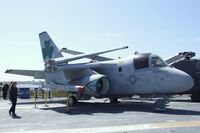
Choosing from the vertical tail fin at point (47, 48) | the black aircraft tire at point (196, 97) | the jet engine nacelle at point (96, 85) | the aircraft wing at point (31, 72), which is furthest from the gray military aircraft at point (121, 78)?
the black aircraft tire at point (196, 97)

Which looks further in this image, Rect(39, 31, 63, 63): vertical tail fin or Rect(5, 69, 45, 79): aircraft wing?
Rect(39, 31, 63, 63): vertical tail fin

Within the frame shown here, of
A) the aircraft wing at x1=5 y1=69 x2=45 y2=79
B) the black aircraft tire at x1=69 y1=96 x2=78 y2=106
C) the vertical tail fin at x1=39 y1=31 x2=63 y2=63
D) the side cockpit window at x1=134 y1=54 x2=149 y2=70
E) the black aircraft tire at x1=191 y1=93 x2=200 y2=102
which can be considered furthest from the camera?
the vertical tail fin at x1=39 y1=31 x2=63 y2=63

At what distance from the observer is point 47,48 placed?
27.1 metres

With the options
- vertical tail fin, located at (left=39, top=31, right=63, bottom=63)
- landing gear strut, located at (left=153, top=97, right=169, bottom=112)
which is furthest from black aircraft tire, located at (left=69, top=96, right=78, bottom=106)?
landing gear strut, located at (left=153, top=97, right=169, bottom=112)

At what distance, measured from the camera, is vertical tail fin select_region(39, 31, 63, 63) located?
26844 millimetres

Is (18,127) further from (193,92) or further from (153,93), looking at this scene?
(193,92)

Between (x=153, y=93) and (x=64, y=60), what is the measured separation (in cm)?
611

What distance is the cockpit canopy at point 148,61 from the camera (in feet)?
64.0

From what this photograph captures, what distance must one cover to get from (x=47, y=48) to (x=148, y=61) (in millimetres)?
10051

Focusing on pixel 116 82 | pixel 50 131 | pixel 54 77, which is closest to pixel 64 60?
pixel 54 77

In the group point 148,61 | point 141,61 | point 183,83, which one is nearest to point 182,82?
point 183,83

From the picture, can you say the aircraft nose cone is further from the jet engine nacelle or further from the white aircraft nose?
the jet engine nacelle

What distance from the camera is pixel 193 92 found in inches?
1000

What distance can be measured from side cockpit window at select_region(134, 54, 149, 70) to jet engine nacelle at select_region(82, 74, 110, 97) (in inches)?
85.6
